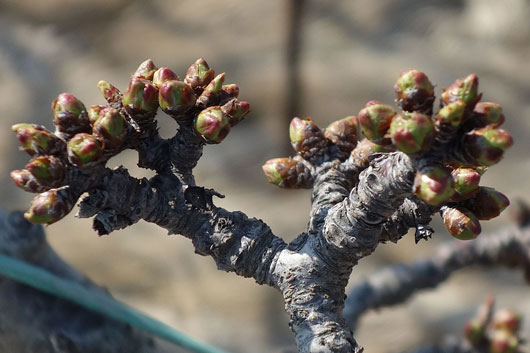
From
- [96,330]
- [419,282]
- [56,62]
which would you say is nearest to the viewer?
[96,330]

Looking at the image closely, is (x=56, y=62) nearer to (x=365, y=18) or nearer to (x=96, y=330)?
(x=365, y=18)

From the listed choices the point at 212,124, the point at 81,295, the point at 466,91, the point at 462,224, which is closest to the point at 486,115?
the point at 466,91

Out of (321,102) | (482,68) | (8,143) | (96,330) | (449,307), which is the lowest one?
(96,330)

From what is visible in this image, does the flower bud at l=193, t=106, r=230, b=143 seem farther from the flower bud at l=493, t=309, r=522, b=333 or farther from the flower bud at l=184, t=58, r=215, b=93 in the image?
the flower bud at l=493, t=309, r=522, b=333

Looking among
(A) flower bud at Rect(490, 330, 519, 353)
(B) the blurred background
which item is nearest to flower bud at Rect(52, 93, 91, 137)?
(A) flower bud at Rect(490, 330, 519, 353)

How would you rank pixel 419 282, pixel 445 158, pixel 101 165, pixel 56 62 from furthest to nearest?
pixel 56 62 → pixel 419 282 → pixel 101 165 → pixel 445 158

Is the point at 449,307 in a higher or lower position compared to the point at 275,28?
lower

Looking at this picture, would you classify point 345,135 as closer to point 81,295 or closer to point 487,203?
point 487,203

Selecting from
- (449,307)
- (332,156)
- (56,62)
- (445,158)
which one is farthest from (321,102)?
(445,158)
